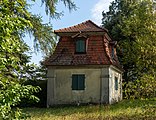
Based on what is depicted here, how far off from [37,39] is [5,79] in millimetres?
5315

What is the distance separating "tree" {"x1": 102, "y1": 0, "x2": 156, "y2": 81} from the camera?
32750 millimetres

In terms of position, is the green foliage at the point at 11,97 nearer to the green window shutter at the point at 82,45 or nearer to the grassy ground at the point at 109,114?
the grassy ground at the point at 109,114

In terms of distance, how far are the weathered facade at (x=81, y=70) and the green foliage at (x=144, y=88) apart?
1569 centimetres

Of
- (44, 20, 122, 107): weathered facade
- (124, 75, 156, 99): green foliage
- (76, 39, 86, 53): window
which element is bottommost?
(124, 75, 156, 99): green foliage

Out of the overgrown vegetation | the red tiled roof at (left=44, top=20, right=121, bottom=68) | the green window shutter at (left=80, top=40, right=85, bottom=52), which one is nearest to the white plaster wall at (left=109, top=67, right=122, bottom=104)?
the red tiled roof at (left=44, top=20, right=121, bottom=68)

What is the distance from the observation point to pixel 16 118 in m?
5.39

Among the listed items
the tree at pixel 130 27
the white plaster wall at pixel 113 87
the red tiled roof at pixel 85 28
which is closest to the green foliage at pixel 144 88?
the white plaster wall at pixel 113 87

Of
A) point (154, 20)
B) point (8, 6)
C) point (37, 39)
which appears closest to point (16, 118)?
point (8, 6)

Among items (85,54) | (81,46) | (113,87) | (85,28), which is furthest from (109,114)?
(85,28)

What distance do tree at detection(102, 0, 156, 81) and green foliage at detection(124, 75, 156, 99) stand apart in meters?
17.9

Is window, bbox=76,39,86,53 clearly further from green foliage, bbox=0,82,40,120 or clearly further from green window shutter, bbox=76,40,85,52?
green foliage, bbox=0,82,40,120

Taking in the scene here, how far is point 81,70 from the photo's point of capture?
27422 mm

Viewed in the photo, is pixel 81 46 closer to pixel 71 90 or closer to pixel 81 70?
pixel 81 70

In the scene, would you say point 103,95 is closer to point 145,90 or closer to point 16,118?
point 145,90
